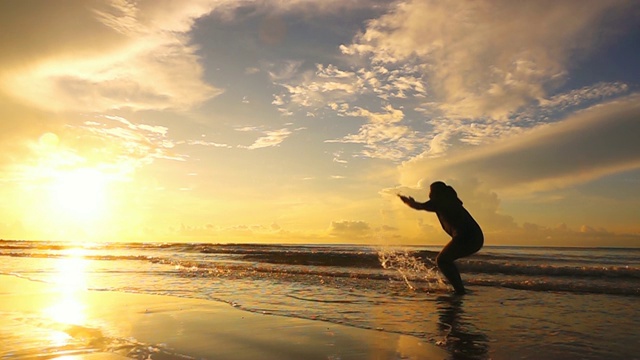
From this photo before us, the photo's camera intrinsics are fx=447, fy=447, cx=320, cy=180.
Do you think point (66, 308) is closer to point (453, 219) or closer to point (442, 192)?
point (442, 192)

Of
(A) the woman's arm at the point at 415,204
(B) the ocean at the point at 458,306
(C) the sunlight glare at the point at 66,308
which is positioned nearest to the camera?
(B) the ocean at the point at 458,306

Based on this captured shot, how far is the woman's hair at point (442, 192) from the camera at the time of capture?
30.7ft

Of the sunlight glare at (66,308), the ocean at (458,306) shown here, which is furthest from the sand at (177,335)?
the ocean at (458,306)

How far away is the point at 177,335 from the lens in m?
5.94

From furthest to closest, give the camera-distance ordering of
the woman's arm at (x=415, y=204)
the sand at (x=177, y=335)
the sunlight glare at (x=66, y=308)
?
the woman's arm at (x=415, y=204) → the sunlight glare at (x=66, y=308) → the sand at (x=177, y=335)

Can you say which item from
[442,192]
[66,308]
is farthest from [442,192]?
[66,308]

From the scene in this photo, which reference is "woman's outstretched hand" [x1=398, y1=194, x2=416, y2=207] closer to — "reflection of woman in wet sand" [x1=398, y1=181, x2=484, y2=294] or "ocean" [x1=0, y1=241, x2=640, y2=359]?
"reflection of woman in wet sand" [x1=398, y1=181, x2=484, y2=294]

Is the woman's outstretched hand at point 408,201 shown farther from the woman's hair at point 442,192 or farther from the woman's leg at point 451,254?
the woman's leg at point 451,254

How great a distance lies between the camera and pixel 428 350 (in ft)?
16.9

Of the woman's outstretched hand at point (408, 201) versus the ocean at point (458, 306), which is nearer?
the ocean at point (458, 306)

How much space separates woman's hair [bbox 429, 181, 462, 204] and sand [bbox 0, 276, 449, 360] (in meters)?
3.93

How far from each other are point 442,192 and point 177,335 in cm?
590

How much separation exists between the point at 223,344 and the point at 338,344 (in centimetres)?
141

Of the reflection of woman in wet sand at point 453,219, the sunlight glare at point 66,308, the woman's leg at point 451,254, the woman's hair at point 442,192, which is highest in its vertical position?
the woman's hair at point 442,192
